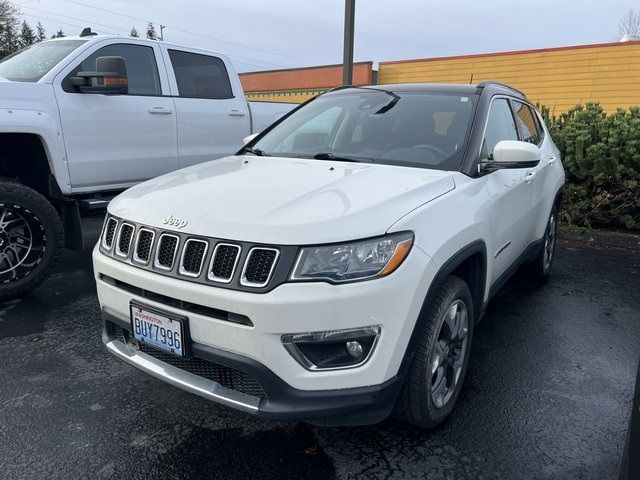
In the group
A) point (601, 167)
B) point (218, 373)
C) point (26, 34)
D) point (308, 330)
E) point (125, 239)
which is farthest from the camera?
point (26, 34)

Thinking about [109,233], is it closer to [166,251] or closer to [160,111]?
[166,251]

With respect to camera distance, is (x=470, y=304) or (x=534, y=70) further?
(x=534, y=70)

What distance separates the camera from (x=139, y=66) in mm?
4996

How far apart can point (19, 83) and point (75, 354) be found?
7.24 ft

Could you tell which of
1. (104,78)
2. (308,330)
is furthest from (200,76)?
(308,330)

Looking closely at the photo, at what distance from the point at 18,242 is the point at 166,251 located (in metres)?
2.48

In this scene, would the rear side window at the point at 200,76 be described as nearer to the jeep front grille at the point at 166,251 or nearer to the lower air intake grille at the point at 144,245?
the lower air intake grille at the point at 144,245

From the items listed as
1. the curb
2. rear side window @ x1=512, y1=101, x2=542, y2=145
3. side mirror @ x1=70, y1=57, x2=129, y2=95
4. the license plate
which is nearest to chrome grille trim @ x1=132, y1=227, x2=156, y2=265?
the license plate

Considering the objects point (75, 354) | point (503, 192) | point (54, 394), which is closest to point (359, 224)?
point (503, 192)

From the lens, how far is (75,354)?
3.38 metres

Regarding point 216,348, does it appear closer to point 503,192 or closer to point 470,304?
point 470,304

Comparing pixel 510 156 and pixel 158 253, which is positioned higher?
pixel 510 156

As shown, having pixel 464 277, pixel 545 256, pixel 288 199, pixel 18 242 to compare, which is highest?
pixel 288 199

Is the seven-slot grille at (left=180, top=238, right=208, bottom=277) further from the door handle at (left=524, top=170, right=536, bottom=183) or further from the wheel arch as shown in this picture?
the door handle at (left=524, top=170, right=536, bottom=183)
